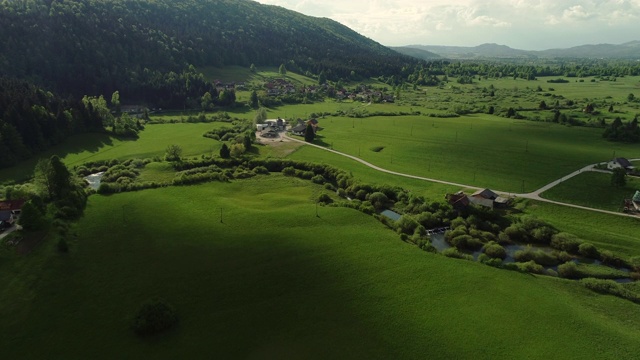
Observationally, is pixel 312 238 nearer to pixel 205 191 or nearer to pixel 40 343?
pixel 205 191

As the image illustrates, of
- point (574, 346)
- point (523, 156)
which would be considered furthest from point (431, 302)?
point (523, 156)

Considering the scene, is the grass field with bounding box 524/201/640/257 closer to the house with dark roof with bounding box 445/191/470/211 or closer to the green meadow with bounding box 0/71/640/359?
the green meadow with bounding box 0/71/640/359

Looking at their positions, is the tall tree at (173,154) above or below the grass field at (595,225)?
above

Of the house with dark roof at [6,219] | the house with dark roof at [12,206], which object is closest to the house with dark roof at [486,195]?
the house with dark roof at [12,206]

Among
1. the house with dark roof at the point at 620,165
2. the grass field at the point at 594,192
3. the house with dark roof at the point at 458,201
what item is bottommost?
the grass field at the point at 594,192

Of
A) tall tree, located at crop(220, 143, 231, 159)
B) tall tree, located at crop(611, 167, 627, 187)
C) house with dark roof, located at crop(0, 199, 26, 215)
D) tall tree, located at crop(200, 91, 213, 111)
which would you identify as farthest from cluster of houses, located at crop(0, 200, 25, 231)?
tall tree, located at crop(611, 167, 627, 187)

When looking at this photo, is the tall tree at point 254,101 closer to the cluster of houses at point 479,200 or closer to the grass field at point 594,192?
the cluster of houses at point 479,200

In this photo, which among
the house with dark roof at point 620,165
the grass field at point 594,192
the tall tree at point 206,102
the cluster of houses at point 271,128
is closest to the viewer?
the grass field at point 594,192
